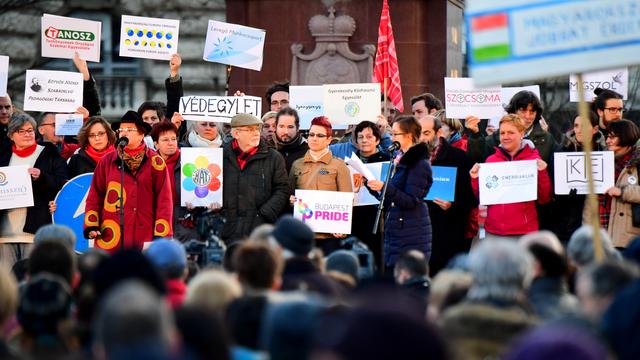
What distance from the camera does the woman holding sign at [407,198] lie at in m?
13.5

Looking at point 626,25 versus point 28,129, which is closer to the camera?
point 626,25

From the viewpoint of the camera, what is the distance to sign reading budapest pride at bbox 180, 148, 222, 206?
47.4 feet

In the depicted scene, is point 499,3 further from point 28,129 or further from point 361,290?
point 28,129

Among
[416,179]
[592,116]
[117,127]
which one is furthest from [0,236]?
[592,116]

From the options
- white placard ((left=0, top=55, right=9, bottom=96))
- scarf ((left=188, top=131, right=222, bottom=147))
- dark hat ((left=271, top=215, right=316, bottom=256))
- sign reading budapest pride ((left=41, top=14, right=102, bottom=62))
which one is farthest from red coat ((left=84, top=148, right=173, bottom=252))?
Result: dark hat ((left=271, top=215, right=316, bottom=256))

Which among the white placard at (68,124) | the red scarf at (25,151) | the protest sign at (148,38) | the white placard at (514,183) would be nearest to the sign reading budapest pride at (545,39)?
the white placard at (514,183)

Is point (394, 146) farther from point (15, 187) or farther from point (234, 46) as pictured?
point (234, 46)

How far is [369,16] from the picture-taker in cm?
2119

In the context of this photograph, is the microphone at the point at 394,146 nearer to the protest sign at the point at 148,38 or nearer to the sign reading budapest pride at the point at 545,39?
the sign reading budapest pride at the point at 545,39

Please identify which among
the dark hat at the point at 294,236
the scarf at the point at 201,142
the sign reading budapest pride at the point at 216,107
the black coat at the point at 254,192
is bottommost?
the dark hat at the point at 294,236

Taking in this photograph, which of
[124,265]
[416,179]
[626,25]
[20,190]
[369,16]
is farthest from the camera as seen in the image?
[369,16]

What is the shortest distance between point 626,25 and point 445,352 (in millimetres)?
4430

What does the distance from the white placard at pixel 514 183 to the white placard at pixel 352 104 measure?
6.07ft

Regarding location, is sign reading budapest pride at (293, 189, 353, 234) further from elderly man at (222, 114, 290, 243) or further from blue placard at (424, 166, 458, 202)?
blue placard at (424, 166, 458, 202)
